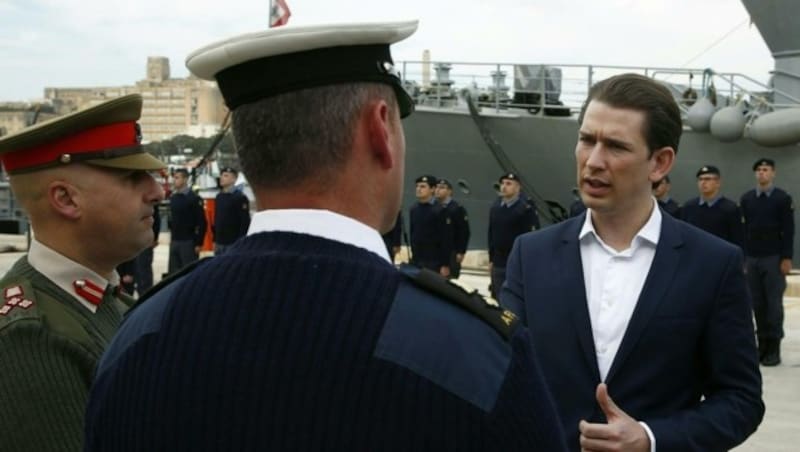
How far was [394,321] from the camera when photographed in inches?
41.4

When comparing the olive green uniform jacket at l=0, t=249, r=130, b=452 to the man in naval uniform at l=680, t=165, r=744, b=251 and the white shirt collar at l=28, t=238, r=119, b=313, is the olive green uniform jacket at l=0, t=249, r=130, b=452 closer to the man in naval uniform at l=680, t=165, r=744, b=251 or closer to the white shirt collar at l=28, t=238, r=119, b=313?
the white shirt collar at l=28, t=238, r=119, b=313

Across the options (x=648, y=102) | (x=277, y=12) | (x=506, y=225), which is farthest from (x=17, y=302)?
(x=277, y=12)

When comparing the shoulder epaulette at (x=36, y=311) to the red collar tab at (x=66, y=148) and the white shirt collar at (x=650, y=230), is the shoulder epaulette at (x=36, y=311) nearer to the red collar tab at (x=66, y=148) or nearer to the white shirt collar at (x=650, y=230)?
the red collar tab at (x=66, y=148)

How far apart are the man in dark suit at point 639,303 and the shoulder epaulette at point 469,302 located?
0.92 metres

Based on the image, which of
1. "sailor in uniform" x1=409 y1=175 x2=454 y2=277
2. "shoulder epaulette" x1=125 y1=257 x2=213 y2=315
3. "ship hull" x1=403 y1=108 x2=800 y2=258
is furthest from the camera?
"ship hull" x1=403 y1=108 x2=800 y2=258

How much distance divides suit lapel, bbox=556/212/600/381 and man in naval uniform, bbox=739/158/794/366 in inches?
247

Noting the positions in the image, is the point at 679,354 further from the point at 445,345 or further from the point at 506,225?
the point at 506,225

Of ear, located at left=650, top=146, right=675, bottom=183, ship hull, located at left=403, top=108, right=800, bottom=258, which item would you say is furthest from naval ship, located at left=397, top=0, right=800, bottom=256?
ear, located at left=650, top=146, right=675, bottom=183

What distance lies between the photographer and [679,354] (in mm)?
2045

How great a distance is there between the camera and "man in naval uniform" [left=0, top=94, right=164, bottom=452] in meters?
1.87

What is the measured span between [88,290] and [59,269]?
0.24 ft

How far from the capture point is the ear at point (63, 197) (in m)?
2.12

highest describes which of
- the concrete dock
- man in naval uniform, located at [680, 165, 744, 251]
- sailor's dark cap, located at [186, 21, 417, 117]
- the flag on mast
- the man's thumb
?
the flag on mast

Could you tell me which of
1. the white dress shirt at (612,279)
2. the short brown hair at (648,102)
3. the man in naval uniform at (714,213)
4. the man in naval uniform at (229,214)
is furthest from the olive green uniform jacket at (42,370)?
the man in naval uniform at (229,214)
